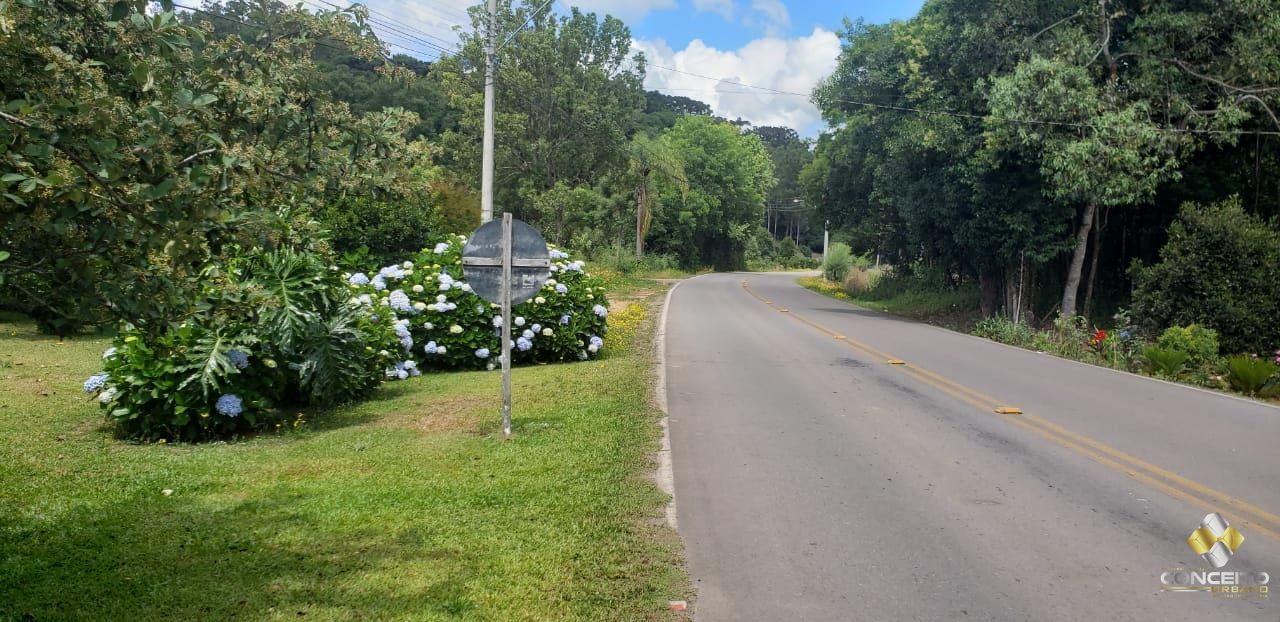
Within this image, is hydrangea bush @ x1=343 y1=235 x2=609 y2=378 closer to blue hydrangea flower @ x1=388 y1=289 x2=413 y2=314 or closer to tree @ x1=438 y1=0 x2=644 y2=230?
blue hydrangea flower @ x1=388 y1=289 x2=413 y2=314

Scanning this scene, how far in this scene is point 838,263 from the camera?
51812 millimetres

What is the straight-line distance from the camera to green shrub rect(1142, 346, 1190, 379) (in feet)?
46.1

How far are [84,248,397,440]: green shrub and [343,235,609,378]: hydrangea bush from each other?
200 cm

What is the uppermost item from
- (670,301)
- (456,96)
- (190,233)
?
(456,96)

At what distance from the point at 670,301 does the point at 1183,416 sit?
21.3 metres

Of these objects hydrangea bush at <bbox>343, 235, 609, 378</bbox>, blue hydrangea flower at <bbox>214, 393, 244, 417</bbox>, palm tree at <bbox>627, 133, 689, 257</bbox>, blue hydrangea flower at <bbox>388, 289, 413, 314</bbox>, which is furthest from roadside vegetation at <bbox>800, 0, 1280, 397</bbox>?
palm tree at <bbox>627, 133, 689, 257</bbox>

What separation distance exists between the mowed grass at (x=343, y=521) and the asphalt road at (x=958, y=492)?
0.59 meters

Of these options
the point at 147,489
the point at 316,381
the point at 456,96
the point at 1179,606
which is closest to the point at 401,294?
→ the point at 316,381

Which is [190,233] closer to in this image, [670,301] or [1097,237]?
[1097,237]

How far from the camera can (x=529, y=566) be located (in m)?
4.79

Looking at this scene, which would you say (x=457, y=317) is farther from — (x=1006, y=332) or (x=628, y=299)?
(x=628, y=299)

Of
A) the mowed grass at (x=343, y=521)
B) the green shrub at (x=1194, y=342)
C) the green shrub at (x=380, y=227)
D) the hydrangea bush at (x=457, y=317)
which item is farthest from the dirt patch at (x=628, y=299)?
the mowed grass at (x=343, y=521)

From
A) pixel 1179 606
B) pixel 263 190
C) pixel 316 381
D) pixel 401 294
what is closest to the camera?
pixel 263 190

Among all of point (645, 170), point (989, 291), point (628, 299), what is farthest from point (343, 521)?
point (645, 170)
